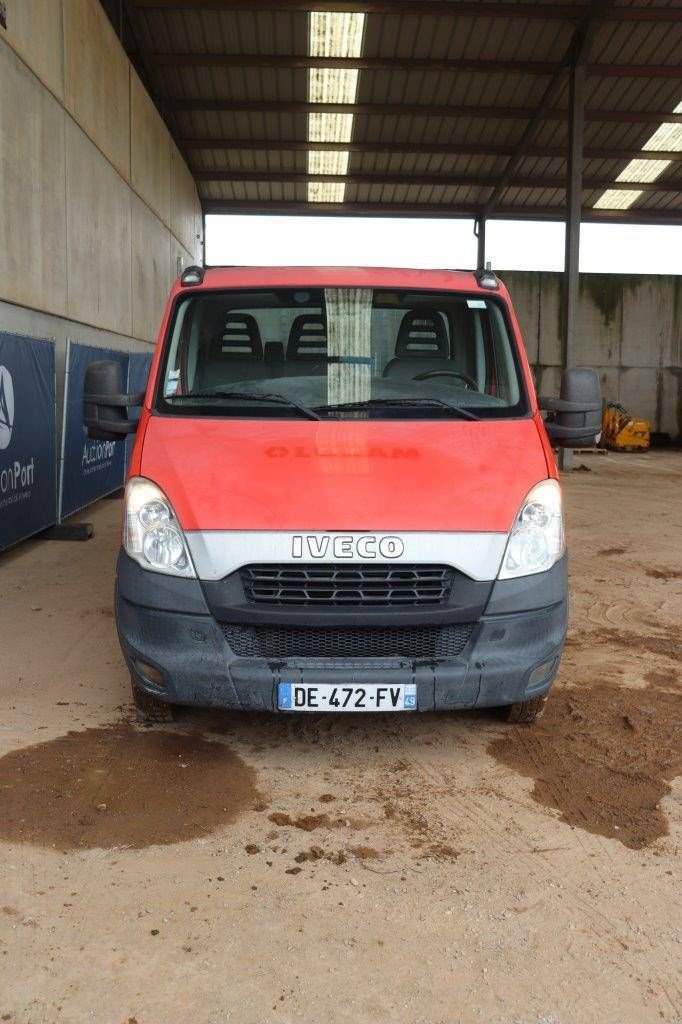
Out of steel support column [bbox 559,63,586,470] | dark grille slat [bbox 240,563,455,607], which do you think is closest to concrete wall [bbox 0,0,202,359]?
dark grille slat [bbox 240,563,455,607]

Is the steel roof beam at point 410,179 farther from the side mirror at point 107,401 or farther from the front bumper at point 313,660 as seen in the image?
the front bumper at point 313,660

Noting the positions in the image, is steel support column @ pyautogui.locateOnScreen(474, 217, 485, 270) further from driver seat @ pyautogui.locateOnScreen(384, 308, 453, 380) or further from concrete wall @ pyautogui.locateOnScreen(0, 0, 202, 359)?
driver seat @ pyautogui.locateOnScreen(384, 308, 453, 380)

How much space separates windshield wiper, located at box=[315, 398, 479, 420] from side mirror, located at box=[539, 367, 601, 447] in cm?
59

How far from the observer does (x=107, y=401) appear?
13.6 feet

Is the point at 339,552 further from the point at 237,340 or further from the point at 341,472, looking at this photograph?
the point at 237,340

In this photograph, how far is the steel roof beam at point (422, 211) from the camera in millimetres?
23156

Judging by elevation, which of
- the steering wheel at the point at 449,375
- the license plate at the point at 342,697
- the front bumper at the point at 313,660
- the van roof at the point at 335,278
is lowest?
the license plate at the point at 342,697

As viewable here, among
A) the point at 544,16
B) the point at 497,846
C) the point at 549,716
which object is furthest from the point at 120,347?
the point at 497,846

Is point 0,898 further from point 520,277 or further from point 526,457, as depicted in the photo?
point 520,277

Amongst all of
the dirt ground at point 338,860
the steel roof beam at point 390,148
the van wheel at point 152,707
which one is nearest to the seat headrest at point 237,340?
the van wheel at point 152,707

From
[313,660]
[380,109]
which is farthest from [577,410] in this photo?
[380,109]

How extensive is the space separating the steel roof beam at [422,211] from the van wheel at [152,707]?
2125 centimetres

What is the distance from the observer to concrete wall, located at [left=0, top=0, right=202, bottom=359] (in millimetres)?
8117

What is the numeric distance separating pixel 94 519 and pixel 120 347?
4.02 metres
